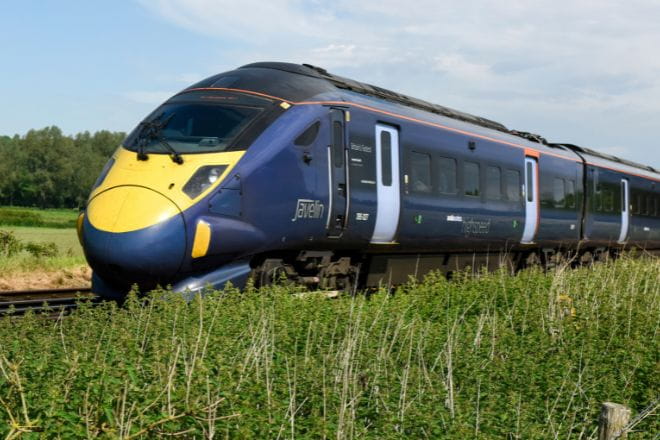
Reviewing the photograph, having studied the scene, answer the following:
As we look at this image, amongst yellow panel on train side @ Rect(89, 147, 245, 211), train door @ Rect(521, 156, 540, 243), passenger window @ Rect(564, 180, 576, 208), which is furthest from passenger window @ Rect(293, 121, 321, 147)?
passenger window @ Rect(564, 180, 576, 208)

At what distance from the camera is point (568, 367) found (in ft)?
26.2

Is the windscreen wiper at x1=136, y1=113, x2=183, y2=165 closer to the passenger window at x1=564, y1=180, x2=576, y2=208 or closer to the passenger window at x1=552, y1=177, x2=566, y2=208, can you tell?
the passenger window at x1=552, y1=177, x2=566, y2=208

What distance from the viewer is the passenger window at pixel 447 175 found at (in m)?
14.9

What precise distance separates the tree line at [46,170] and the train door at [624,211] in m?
94.1

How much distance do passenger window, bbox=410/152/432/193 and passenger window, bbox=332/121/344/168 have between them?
2.07m

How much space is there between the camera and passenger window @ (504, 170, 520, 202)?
17500 mm

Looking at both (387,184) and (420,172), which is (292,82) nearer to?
(387,184)

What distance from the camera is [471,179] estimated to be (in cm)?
1595

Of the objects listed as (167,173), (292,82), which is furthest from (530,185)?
(167,173)

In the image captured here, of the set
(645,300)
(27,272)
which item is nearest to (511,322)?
(645,300)

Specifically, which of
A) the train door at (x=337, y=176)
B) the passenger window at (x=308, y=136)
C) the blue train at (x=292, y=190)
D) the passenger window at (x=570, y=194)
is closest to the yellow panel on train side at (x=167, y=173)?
the blue train at (x=292, y=190)

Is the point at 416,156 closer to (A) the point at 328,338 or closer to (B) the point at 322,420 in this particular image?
(A) the point at 328,338

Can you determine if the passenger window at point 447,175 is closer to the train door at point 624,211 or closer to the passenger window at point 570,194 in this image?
the passenger window at point 570,194

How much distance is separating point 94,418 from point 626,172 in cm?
2281
